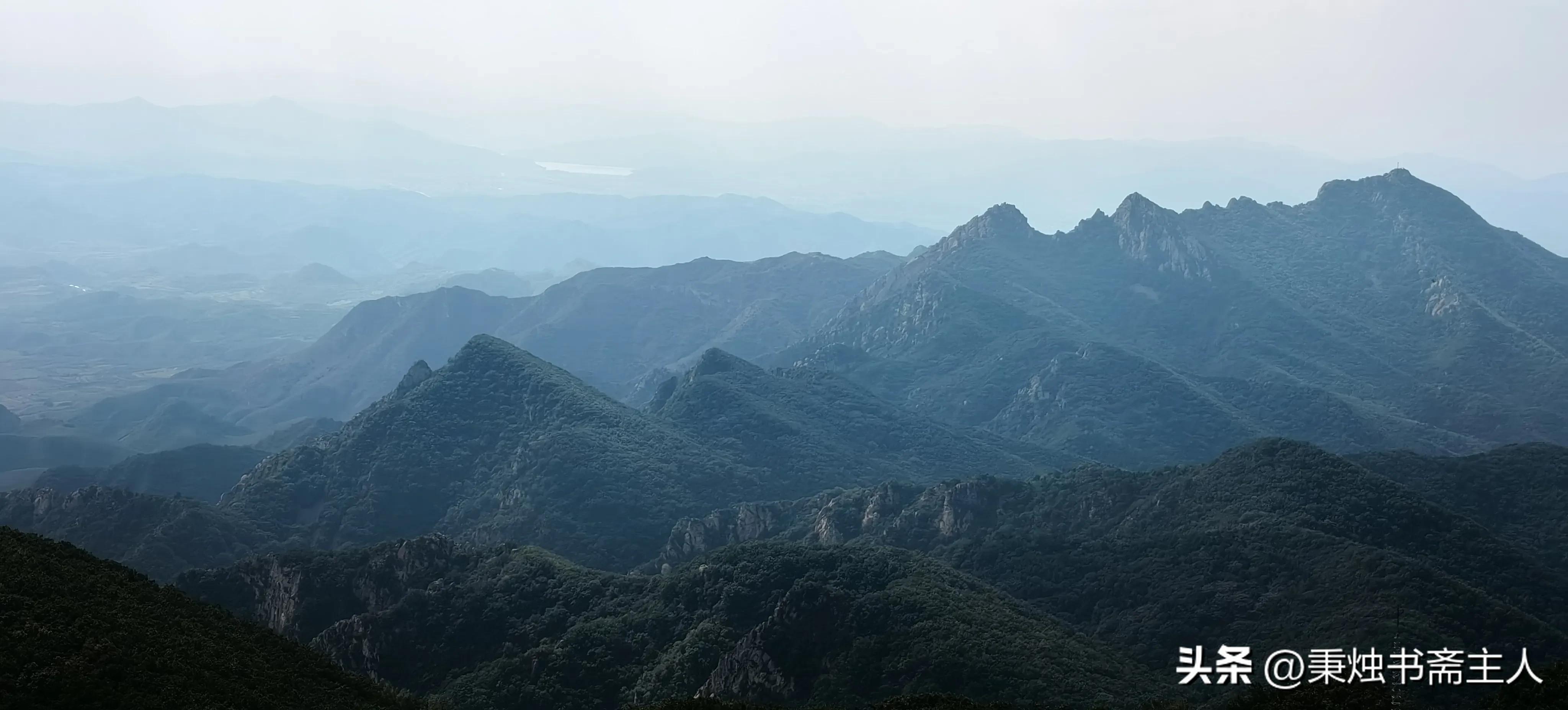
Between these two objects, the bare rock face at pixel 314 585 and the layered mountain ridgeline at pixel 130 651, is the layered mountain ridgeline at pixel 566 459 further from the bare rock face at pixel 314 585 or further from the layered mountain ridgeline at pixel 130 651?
the layered mountain ridgeline at pixel 130 651

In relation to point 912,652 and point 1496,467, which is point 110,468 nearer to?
point 912,652

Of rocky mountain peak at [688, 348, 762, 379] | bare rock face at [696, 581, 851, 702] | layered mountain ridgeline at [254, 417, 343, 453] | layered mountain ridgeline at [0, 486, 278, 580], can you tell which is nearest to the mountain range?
bare rock face at [696, 581, 851, 702]

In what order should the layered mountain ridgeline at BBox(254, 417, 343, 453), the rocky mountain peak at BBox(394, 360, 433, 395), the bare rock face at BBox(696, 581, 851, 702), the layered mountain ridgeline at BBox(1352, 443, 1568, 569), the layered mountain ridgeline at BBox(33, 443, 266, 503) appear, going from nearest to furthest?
the bare rock face at BBox(696, 581, 851, 702) → the layered mountain ridgeline at BBox(1352, 443, 1568, 569) → the layered mountain ridgeline at BBox(33, 443, 266, 503) → the rocky mountain peak at BBox(394, 360, 433, 395) → the layered mountain ridgeline at BBox(254, 417, 343, 453)

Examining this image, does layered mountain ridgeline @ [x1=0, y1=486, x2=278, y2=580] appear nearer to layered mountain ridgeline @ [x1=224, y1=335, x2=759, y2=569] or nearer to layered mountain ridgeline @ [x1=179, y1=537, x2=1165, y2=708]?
layered mountain ridgeline @ [x1=224, y1=335, x2=759, y2=569]

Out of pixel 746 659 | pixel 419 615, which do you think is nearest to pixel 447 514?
pixel 419 615

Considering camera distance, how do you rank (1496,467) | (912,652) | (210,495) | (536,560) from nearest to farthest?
(912,652) < (536,560) < (1496,467) < (210,495)

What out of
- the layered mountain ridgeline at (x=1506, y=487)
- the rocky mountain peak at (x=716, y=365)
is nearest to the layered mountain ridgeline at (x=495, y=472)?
the rocky mountain peak at (x=716, y=365)
